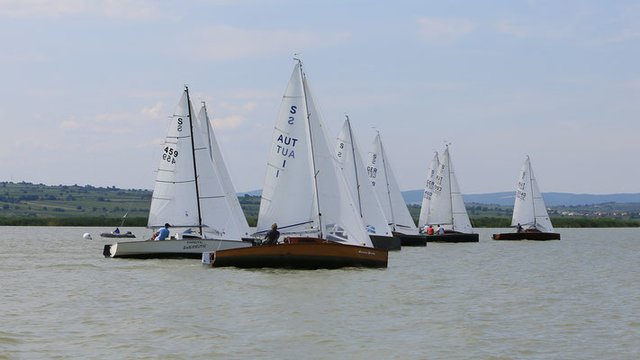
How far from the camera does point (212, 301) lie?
100 ft

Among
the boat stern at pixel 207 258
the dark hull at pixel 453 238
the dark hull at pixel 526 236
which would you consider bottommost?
the boat stern at pixel 207 258

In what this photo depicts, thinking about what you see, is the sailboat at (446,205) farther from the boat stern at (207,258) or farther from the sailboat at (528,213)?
the boat stern at (207,258)

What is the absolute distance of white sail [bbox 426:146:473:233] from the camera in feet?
272

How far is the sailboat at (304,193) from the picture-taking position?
40.2 m

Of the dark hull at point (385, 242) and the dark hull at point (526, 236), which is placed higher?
the dark hull at point (526, 236)

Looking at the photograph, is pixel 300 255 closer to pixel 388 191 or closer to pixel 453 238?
pixel 388 191

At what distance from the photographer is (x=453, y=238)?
8206 centimetres

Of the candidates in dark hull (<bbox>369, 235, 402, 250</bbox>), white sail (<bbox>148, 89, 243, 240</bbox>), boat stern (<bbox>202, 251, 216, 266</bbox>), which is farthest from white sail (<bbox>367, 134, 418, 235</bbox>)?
boat stern (<bbox>202, 251, 216, 266</bbox>)

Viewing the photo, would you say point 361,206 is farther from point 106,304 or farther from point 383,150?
point 106,304

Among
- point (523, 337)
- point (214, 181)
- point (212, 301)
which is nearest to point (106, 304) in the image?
point (212, 301)

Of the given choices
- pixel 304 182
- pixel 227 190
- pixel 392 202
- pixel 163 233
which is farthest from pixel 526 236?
pixel 304 182

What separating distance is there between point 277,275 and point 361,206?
21.2 metres

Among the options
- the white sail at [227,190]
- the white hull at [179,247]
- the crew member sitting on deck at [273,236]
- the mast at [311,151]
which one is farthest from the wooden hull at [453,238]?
the crew member sitting on deck at [273,236]

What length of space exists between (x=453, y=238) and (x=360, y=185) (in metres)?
23.4
